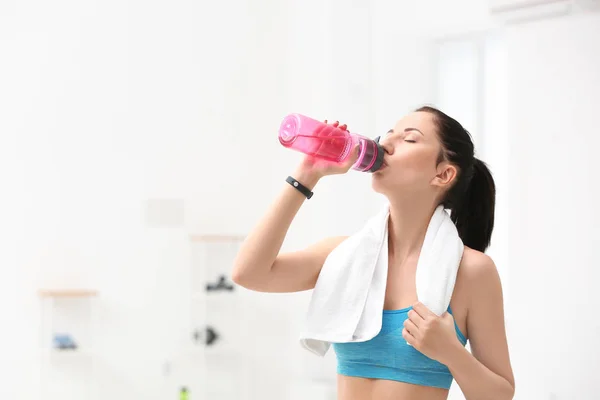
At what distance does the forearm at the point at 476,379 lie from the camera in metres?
1.21

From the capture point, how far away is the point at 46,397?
10.7ft

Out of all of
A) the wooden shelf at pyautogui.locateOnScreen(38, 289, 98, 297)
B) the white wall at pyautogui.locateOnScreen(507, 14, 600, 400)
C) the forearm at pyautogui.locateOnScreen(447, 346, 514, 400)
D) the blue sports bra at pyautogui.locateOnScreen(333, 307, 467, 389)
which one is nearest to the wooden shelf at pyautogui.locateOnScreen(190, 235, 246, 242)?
the wooden shelf at pyautogui.locateOnScreen(38, 289, 98, 297)

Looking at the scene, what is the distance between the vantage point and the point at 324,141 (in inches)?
50.8

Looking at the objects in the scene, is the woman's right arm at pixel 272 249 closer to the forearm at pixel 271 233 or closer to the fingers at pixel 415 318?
the forearm at pixel 271 233

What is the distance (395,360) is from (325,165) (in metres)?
0.37

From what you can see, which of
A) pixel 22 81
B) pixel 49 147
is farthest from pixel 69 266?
pixel 22 81

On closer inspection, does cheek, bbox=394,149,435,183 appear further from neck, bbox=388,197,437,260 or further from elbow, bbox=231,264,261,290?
elbow, bbox=231,264,261,290

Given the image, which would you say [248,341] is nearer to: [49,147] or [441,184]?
[49,147]

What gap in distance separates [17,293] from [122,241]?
0.54 m

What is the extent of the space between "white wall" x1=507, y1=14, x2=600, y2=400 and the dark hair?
0.39 metres

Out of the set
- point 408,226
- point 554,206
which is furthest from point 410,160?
point 554,206

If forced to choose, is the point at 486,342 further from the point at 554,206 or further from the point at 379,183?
the point at 554,206

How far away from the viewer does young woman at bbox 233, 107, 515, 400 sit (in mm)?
1283

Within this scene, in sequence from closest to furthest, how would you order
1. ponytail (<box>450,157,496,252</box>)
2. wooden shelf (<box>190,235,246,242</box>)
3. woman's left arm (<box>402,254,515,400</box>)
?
1. woman's left arm (<box>402,254,515,400</box>)
2. ponytail (<box>450,157,496,252</box>)
3. wooden shelf (<box>190,235,246,242</box>)
